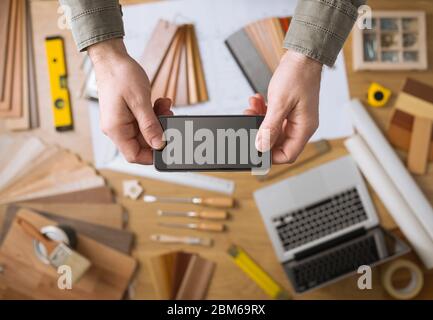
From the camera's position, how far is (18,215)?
1.01m

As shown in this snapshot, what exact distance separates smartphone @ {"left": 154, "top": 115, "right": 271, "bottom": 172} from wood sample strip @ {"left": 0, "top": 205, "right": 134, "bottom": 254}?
0.35 metres

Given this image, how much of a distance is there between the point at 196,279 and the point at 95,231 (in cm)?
25

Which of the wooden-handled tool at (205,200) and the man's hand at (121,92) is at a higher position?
the man's hand at (121,92)

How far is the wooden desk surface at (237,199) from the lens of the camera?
102cm

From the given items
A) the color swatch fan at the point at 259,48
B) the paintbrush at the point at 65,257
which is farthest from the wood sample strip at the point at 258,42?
the paintbrush at the point at 65,257

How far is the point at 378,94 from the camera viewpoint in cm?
101

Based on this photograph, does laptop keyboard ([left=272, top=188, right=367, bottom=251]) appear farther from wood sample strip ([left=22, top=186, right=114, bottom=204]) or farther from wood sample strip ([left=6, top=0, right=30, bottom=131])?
wood sample strip ([left=6, top=0, right=30, bottom=131])

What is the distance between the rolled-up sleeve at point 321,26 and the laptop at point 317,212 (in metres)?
0.39

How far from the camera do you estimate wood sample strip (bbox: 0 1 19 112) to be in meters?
1.03

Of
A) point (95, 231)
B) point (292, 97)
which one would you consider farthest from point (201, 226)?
point (292, 97)

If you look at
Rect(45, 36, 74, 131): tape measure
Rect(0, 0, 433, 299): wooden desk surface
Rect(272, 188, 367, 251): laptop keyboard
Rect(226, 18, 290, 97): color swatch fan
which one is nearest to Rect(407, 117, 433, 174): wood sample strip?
Rect(0, 0, 433, 299): wooden desk surface

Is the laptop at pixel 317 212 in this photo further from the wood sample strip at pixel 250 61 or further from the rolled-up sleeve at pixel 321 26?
the rolled-up sleeve at pixel 321 26
